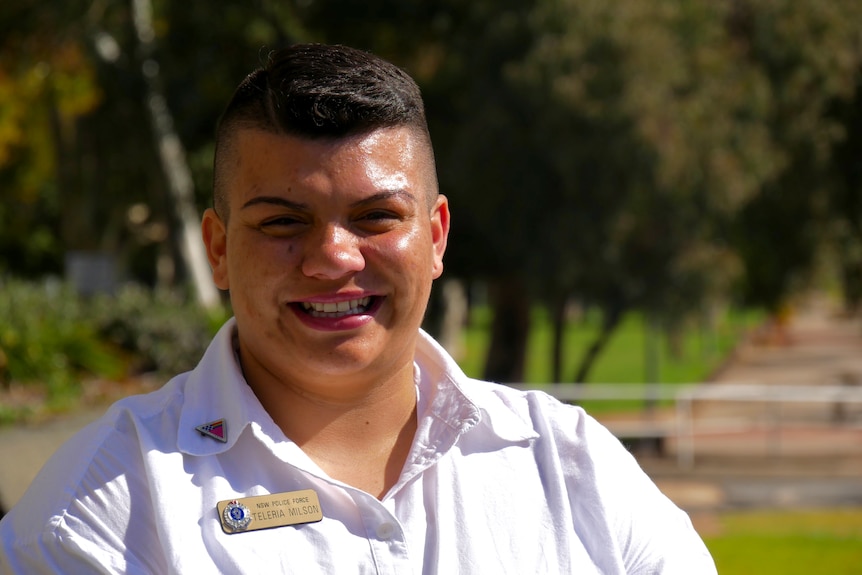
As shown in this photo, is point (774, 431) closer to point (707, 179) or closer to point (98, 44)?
point (707, 179)

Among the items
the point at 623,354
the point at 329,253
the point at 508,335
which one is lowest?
the point at 623,354

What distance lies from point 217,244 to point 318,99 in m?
0.38

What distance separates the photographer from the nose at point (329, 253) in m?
1.95

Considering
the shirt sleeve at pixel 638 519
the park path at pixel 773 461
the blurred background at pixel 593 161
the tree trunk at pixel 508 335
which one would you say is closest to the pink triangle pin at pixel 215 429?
the shirt sleeve at pixel 638 519

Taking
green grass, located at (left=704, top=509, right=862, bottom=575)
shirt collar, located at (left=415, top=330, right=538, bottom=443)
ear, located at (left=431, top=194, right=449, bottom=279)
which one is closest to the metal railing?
green grass, located at (left=704, top=509, right=862, bottom=575)

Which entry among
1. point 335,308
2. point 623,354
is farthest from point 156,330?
point 623,354

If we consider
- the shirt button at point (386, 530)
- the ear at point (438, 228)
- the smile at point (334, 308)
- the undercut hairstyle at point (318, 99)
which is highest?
the undercut hairstyle at point (318, 99)

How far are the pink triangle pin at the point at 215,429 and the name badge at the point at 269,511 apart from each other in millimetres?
116

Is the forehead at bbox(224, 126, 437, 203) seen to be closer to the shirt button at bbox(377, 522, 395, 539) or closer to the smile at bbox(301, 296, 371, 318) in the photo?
the smile at bbox(301, 296, 371, 318)

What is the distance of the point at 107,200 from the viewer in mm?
22000

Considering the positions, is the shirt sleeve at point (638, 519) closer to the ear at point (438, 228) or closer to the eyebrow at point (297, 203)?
the ear at point (438, 228)

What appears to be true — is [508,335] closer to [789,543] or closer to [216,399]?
[789,543]

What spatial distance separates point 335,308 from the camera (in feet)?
6.57

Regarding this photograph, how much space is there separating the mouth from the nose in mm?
57
